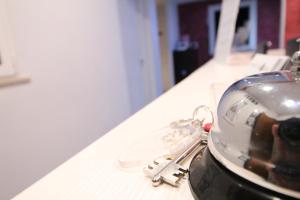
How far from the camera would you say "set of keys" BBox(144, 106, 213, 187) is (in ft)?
1.23

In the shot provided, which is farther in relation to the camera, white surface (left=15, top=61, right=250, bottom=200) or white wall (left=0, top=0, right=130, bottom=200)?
white wall (left=0, top=0, right=130, bottom=200)

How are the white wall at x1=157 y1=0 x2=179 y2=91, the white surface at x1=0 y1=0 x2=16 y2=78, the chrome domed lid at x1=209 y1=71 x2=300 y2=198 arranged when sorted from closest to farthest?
the chrome domed lid at x1=209 y1=71 x2=300 y2=198 < the white surface at x1=0 y1=0 x2=16 y2=78 < the white wall at x1=157 y1=0 x2=179 y2=91

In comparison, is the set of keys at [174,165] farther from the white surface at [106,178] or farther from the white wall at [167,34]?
the white wall at [167,34]

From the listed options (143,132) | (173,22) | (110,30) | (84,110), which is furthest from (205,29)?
(143,132)

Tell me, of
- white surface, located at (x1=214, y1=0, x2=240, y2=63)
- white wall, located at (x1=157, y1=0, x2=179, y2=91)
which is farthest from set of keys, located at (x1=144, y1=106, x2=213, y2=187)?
white wall, located at (x1=157, y1=0, x2=179, y2=91)

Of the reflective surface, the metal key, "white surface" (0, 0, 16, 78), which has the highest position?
"white surface" (0, 0, 16, 78)

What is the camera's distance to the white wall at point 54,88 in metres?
1.21

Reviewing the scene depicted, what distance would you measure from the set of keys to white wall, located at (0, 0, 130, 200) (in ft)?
3.47

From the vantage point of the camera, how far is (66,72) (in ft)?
5.02

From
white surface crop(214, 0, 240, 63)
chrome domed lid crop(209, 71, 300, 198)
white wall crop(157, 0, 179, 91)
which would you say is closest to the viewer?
chrome domed lid crop(209, 71, 300, 198)

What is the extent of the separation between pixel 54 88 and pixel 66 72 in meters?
0.15

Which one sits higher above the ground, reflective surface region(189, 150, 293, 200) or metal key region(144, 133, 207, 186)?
reflective surface region(189, 150, 293, 200)

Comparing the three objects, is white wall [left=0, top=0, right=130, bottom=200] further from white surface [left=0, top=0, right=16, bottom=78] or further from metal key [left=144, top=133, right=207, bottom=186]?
metal key [left=144, top=133, right=207, bottom=186]

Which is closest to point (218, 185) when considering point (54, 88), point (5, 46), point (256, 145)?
point (256, 145)
